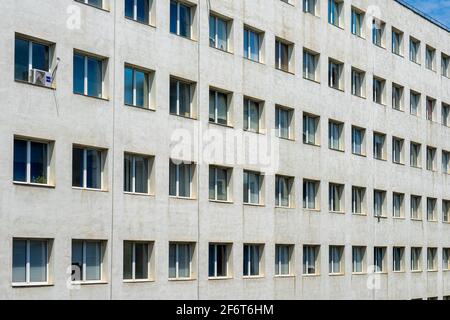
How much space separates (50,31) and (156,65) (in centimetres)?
515

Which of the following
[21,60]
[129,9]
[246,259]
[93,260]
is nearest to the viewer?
[21,60]

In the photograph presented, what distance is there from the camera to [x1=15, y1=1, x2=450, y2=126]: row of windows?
86.7 feet

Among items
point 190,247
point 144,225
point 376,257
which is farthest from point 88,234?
point 376,257

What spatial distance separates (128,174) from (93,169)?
5.44 feet

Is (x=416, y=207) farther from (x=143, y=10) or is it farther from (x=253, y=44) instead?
(x=143, y=10)

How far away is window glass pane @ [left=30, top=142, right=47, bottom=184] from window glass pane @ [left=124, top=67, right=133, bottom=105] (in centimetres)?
429

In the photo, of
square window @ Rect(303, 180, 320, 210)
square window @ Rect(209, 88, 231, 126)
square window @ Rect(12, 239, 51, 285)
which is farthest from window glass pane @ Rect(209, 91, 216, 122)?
square window @ Rect(12, 239, 51, 285)

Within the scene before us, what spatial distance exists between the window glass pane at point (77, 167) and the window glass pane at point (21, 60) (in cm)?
307

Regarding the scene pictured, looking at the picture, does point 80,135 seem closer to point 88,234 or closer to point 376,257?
point 88,234

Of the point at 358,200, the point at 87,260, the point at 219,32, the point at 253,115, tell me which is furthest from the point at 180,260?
the point at 358,200

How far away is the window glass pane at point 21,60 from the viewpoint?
85.1 feet

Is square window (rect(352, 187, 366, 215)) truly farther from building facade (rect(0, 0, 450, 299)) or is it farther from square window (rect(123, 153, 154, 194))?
square window (rect(123, 153, 154, 194))

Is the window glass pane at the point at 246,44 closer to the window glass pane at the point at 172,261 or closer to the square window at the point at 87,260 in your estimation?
the window glass pane at the point at 172,261

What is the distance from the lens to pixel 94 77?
94.1ft
